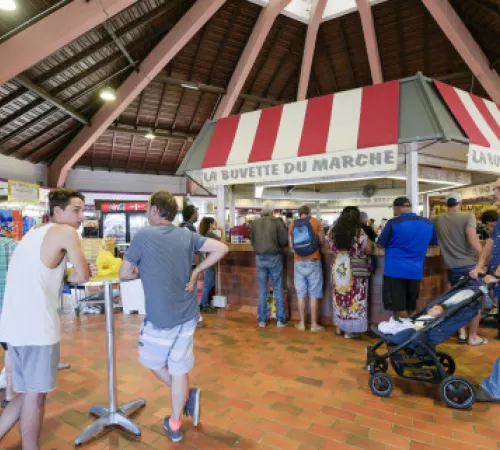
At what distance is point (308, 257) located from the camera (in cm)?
487

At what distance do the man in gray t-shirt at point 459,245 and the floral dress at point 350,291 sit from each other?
1.00m

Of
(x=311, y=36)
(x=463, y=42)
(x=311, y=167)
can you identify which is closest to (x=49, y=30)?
(x=311, y=167)

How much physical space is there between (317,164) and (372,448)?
10.7 feet

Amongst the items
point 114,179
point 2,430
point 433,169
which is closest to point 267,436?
point 2,430

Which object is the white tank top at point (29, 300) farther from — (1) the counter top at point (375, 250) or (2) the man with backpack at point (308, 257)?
(1) the counter top at point (375, 250)

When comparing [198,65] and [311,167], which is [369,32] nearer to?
[198,65]

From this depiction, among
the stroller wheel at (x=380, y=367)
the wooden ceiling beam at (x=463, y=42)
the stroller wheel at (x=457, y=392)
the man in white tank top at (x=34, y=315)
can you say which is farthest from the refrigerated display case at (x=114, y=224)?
the wooden ceiling beam at (x=463, y=42)

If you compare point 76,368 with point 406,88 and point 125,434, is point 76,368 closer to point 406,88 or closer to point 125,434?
point 125,434

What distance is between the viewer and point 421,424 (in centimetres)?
262

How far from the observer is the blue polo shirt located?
13.0 feet

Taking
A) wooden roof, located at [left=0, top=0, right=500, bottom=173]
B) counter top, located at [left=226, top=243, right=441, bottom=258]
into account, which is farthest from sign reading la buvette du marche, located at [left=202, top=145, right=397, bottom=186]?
wooden roof, located at [left=0, top=0, right=500, bottom=173]

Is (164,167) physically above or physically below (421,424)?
above

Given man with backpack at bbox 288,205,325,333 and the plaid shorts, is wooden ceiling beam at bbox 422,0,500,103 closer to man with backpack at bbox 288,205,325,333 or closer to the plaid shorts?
man with backpack at bbox 288,205,325,333

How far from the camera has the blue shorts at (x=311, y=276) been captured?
4.88m
